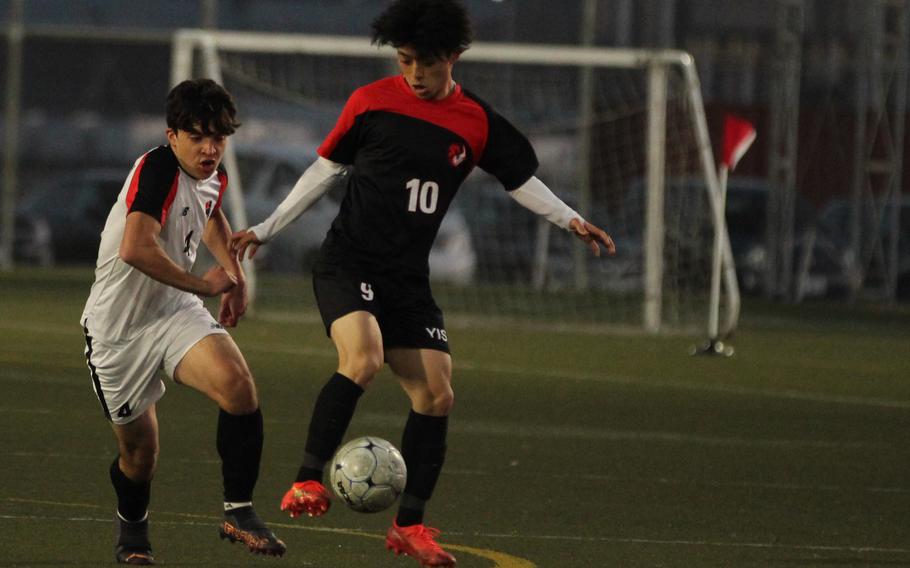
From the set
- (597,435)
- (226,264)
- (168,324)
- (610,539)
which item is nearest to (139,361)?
(168,324)

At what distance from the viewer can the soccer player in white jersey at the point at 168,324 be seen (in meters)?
6.78

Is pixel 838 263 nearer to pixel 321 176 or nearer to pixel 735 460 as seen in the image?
pixel 735 460

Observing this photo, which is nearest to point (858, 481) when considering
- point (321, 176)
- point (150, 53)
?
point (321, 176)

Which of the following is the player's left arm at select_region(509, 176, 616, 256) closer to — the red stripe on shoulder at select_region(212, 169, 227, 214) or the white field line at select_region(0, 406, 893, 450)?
the red stripe on shoulder at select_region(212, 169, 227, 214)

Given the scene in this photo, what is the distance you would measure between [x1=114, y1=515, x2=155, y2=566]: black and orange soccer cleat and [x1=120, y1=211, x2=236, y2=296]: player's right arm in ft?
2.93

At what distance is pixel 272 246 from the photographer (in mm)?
27609

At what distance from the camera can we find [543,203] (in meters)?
7.55

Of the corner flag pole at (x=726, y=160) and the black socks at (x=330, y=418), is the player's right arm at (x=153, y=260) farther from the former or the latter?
the corner flag pole at (x=726, y=160)

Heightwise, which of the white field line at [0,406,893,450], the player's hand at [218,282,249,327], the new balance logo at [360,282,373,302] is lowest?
the white field line at [0,406,893,450]

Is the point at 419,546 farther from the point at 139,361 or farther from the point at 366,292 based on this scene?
the point at 139,361

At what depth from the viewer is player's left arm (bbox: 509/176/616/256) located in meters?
7.43

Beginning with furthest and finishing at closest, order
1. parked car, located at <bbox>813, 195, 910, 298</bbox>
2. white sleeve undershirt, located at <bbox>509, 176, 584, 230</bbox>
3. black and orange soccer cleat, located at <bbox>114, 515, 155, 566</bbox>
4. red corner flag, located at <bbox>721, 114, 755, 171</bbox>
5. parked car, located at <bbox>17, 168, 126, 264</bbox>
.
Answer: parked car, located at <bbox>17, 168, 126, 264</bbox>, parked car, located at <bbox>813, 195, 910, 298</bbox>, red corner flag, located at <bbox>721, 114, 755, 171</bbox>, white sleeve undershirt, located at <bbox>509, 176, 584, 230</bbox>, black and orange soccer cleat, located at <bbox>114, 515, 155, 566</bbox>

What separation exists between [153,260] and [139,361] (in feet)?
1.34

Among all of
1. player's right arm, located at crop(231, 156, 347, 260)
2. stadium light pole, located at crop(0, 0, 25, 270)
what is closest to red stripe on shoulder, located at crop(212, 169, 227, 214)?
player's right arm, located at crop(231, 156, 347, 260)
